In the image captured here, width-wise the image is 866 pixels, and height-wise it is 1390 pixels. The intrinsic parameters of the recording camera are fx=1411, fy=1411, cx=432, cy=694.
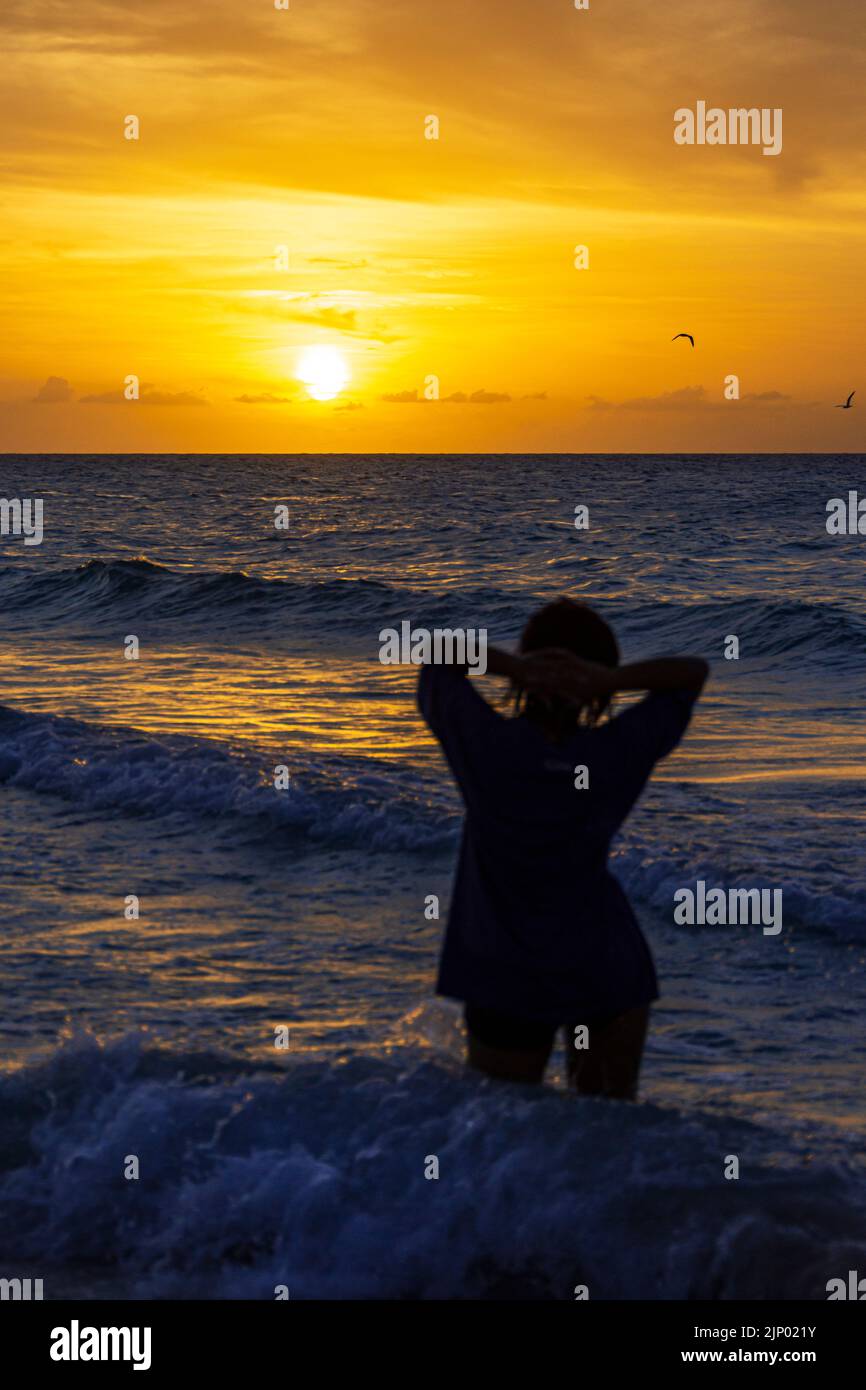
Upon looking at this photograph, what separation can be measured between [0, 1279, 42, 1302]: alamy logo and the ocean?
1.3 inches

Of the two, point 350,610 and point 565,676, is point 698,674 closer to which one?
point 565,676

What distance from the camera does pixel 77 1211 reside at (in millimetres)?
4680

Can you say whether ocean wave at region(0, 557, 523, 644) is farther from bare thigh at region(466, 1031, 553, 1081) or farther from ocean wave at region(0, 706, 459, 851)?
bare thigh at region(466, 1031, 553, 1081)

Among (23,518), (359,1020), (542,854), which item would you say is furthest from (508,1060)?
(23,518)

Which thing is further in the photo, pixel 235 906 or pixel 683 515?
pixel 683 515

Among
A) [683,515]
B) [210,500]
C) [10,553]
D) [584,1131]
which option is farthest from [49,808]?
[210,500]

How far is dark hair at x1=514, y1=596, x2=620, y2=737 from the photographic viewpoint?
318cm

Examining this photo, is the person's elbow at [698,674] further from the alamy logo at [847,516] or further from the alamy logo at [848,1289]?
the alamy logo at [847,516]

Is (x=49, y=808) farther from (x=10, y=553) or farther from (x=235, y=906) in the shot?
(x=10, y=553)

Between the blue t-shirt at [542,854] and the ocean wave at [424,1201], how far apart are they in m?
0.70

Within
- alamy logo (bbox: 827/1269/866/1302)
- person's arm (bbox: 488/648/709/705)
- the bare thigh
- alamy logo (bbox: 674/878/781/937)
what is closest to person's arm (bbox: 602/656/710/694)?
person's arm (bbox: 488/648/709/705)

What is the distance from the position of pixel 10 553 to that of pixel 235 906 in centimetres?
3473

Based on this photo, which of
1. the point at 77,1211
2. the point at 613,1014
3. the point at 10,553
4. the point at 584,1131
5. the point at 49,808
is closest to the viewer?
the point at 613,1014
